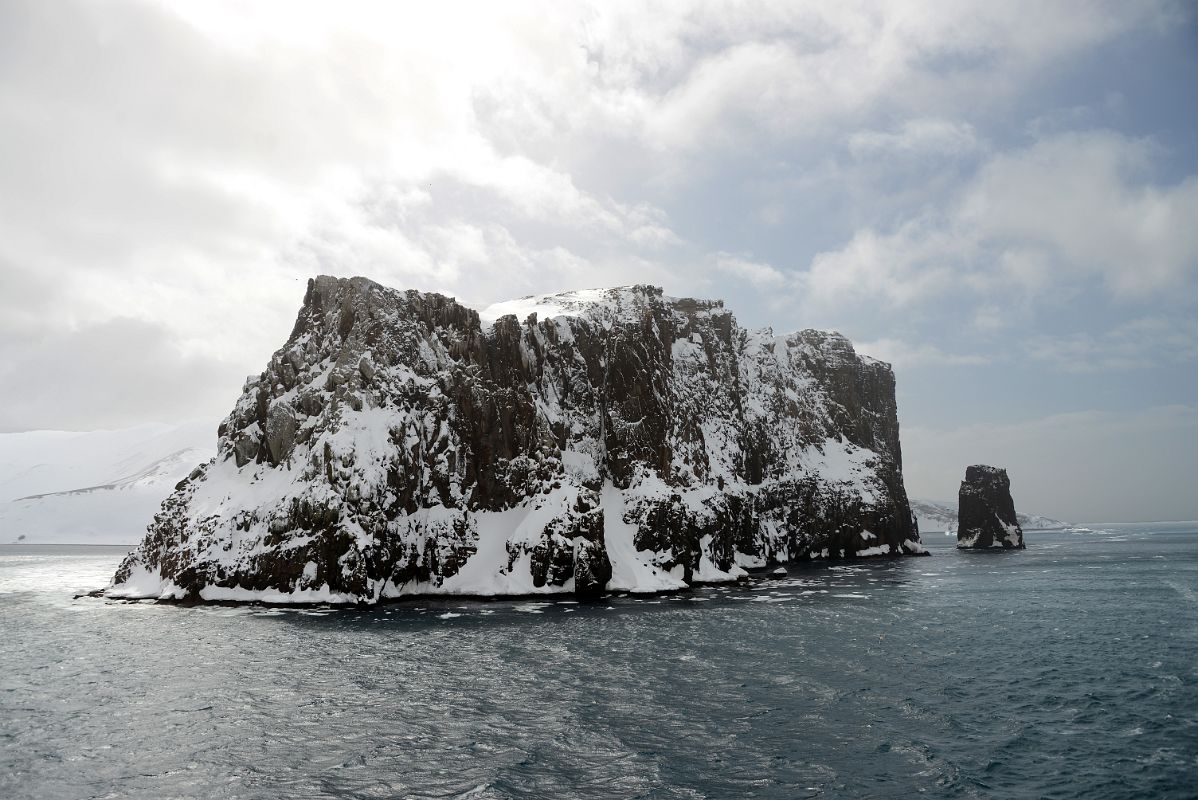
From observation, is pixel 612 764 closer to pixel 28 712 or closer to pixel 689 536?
pixel 28 712

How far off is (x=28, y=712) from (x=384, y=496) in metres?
46.5

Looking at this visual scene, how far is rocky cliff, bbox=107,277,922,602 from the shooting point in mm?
74062

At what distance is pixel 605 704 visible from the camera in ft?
107

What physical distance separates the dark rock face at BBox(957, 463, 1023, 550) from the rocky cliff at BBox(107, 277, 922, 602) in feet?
285

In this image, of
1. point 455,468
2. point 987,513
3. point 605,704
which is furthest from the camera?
point 987,513

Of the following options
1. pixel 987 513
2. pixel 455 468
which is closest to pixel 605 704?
pixel 455 468

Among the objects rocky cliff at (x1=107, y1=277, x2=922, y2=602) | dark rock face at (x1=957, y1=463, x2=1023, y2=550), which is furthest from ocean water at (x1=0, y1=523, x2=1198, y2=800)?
dark rock face at (x1=957, y1=463, x2=1023, y2=550)

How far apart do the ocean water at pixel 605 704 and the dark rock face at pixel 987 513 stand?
125 meters

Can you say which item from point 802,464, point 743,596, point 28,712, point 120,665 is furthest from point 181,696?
point 802,464

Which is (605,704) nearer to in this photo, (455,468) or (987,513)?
(455,468)

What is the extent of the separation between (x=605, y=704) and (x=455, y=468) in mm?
59446

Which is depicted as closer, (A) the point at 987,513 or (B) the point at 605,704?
(B) the point at 605,704

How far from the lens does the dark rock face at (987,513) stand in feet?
582

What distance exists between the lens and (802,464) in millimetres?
153250
